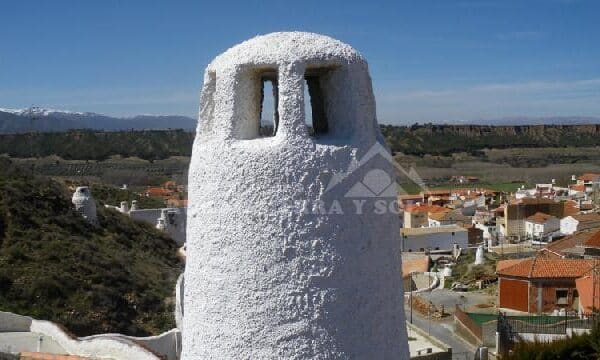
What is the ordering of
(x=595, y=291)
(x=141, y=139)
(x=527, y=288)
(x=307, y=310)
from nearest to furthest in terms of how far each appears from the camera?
(x=307, y=310), (x=595, y=291), (x=527, y=288), (x=141, y=139)

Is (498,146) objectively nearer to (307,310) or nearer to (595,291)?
(595,291)

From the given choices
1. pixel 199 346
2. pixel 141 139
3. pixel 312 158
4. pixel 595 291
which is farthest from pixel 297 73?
pixel 141 139

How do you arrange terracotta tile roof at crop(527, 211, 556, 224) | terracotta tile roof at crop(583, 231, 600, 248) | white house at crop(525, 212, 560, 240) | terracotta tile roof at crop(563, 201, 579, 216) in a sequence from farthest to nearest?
terracotta tile roof at crop(563, 201, 579, 216) → terracotta tile roof at crop(527, 211, 556, 224) → white house at crop(525, 212, 560, 240) → terracotta tile roof at crop(583, 231, 600, 248)

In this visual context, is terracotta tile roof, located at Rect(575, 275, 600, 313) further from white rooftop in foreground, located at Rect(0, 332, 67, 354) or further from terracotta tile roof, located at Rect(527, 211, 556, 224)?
terracotta tile roof, located at Rect(527, 211, 556, 224)

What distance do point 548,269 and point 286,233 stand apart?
25498 millimetres

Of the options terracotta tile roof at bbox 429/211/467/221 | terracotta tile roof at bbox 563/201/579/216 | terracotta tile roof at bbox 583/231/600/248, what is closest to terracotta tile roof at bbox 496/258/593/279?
terracotta tile roof at bbox 583/231/600/248

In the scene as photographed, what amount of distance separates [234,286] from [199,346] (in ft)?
1.61

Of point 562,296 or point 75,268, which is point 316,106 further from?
point 562,296

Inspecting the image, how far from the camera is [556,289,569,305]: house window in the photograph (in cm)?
A: 2672

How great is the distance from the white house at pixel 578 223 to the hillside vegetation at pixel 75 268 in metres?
30.1

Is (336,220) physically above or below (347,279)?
above

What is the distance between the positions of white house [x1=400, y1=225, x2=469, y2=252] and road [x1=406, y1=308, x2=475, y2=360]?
18363mm

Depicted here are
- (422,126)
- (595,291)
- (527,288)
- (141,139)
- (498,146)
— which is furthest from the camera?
(422,126)

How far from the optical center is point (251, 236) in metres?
4.18
